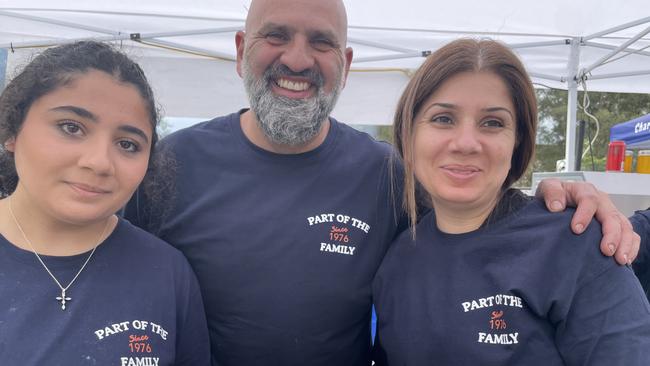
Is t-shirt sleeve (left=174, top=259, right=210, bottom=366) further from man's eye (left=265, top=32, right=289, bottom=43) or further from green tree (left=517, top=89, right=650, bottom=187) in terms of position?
green tree (left=517, top=89, right=650, bottom=187)

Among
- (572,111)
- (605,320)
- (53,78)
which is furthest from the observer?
(572,111)

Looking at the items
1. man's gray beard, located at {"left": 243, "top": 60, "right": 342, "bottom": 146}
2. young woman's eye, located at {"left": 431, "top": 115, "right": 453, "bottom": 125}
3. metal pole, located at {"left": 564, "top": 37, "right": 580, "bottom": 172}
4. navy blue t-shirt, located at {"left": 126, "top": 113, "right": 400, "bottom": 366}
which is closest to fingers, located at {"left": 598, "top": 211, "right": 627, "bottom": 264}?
young woman's eye, located at {"left": 431, "top": 115, "right": 453, "bottom": 125}

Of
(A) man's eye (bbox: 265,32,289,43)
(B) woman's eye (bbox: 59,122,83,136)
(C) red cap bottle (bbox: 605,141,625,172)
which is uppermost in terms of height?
(A) man's eye (bbox: 265,32,289,43)

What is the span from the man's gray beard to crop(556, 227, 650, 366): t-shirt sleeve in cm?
100

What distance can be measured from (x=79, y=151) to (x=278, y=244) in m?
0.71

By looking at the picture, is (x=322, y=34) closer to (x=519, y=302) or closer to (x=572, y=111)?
(x=519, y=302)

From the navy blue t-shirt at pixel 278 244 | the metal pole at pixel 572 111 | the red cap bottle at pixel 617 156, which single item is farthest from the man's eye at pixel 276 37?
the metal pole at pixel 572 111

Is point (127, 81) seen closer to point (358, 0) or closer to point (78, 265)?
point (78, 265)

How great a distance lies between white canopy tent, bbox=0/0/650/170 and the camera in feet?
14.1

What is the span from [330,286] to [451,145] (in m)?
0.64

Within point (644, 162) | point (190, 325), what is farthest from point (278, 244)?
point (644, 162)

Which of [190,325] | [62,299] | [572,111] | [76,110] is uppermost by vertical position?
[572,111]

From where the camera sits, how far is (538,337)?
1331 millimetres

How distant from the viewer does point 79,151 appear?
128cm
